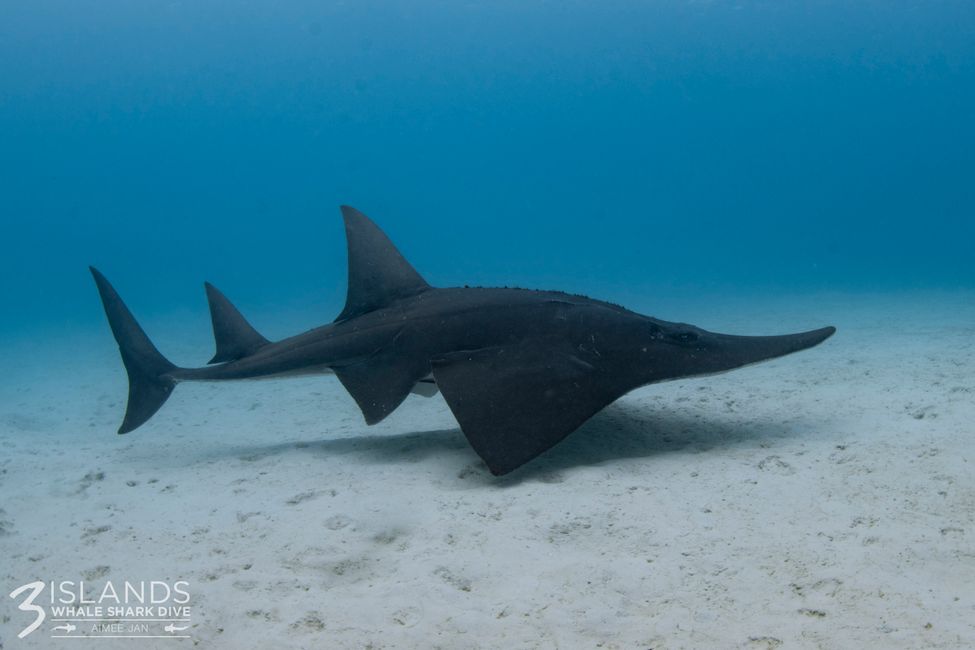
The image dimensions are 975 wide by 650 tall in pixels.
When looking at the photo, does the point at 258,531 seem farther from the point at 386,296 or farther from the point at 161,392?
the point at 161,392

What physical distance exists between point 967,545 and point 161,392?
6176 mm

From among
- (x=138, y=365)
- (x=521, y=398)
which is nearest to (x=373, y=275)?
(x=521, y=398)

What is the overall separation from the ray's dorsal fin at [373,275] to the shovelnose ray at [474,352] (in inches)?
0.4

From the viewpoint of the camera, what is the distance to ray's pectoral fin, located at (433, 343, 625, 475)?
3.69m

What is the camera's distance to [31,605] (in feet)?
9.46

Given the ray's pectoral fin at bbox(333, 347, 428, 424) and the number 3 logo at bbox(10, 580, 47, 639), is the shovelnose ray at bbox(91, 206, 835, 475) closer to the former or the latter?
the ray's pectoral fin at bbox(333, 347, 428, 424)

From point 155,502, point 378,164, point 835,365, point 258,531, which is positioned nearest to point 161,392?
point 155,502

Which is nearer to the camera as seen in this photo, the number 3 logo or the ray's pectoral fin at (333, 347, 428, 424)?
Answer: the number 3 logo

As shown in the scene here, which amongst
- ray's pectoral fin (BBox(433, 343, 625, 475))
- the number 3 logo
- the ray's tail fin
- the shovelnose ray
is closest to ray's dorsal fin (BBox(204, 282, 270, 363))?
the shovelnose ray

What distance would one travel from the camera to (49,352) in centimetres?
1581

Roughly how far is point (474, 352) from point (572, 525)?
5.48 feet

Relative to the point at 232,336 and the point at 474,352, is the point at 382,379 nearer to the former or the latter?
the point at 474,352

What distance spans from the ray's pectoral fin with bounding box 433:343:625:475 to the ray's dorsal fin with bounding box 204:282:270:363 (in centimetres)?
235

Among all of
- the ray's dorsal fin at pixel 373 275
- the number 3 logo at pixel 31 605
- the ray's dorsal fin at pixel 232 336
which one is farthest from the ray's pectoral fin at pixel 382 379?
the number 3 logo at pixel 31 605
